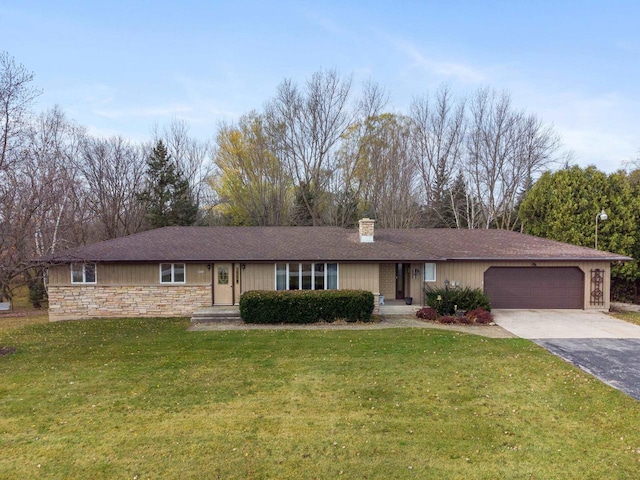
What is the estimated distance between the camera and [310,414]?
5.82 metres

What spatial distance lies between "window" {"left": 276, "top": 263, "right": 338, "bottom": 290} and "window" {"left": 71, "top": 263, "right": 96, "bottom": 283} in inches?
287

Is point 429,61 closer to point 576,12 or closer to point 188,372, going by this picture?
point 576,12

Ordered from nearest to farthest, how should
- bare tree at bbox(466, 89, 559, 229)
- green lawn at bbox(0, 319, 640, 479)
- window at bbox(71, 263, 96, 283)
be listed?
green lawn at bbox(0, 319, 640, 479)
window at bbox(71, 263, 96, 283)
bare tree at bbox(466, 89, 559, 229)

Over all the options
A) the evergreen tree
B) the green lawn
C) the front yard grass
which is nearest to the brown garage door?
the front yard grass

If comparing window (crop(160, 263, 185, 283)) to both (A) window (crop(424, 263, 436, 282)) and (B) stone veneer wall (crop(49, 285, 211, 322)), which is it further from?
(A) window (crop(424, 263, 436, 282))

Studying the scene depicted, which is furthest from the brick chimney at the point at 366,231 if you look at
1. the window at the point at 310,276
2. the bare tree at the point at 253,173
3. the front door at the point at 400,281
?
the bare tree at the point at 253,173

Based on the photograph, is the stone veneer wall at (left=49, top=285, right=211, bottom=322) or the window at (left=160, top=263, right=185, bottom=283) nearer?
the stone veneer wall at (left=49, top=285, right=211, bottom=322)

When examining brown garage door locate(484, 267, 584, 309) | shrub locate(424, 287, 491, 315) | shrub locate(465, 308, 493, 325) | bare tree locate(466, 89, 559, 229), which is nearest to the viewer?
shrub locate(465, 308, 493, 325)

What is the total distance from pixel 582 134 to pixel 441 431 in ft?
73.0

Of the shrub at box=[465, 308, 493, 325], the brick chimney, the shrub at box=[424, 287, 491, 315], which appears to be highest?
the brick chimney

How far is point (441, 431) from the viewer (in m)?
5.26

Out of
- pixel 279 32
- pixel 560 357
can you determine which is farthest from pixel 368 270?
pixel 279 32

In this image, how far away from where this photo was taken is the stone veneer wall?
1424cm

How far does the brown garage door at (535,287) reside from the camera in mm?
15625
